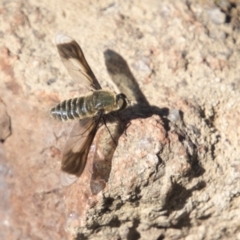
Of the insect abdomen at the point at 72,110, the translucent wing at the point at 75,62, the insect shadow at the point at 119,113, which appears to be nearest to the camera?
the insect shadow at the point at 119,113

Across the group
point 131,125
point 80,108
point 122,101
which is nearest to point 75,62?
point 80,108

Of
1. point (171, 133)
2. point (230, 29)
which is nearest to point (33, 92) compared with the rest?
point (171, 133)

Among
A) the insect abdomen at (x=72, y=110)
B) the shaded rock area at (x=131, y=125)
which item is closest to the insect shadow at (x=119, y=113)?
the shaded rock area at (x=131, y=125)

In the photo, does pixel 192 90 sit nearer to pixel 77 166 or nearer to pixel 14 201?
pixel 77 166

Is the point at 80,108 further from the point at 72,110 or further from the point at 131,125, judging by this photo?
the point at 131,125

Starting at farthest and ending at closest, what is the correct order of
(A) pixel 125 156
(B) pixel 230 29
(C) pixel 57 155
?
(B) pixel 230 29
(C) pixel 57 155
(A) pixel 125 156

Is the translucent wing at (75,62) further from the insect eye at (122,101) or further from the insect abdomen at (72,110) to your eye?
the insect eye at (122,101)

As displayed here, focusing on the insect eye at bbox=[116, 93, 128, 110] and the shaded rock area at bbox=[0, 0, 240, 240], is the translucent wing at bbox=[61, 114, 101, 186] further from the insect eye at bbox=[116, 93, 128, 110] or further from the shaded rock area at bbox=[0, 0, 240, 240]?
the insect eye at bbox=[116, 93, 128, 110]

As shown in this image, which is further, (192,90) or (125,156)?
(192,90)
